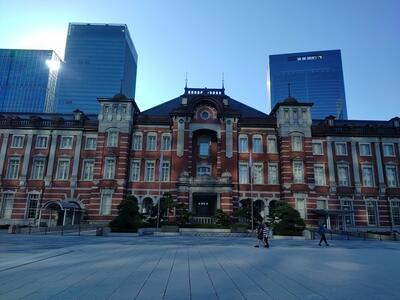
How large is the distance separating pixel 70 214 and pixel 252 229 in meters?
22.1

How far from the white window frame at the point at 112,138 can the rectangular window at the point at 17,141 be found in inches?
458

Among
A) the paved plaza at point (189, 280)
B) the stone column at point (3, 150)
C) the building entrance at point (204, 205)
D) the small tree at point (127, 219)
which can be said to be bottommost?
the paved plaza at point (189, 280)

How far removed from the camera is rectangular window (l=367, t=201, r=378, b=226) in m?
34.6

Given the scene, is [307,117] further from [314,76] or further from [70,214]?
[314,76]

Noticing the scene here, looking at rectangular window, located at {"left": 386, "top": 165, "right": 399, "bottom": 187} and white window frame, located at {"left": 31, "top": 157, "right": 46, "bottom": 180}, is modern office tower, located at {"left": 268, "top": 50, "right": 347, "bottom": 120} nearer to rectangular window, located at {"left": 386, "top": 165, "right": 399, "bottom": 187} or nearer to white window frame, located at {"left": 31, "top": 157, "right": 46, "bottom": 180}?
rectangular window, located at {"left": 386, "top": 165, "right": 399, "bottom": 187}

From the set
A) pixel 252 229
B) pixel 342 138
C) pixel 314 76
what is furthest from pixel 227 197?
pixel 314 76

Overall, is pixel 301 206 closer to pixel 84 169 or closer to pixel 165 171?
pixel 165 171

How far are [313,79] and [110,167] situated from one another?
411 feet

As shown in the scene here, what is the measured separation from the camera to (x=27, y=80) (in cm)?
11006

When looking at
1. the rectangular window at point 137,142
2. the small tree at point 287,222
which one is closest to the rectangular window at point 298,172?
the small tree at point 287,222

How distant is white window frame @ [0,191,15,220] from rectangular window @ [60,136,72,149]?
8283mm

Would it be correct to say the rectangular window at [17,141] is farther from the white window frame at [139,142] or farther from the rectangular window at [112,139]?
the white window frame at [139,142]

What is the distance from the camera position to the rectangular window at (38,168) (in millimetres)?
35438

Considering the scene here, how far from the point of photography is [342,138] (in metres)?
37.1
